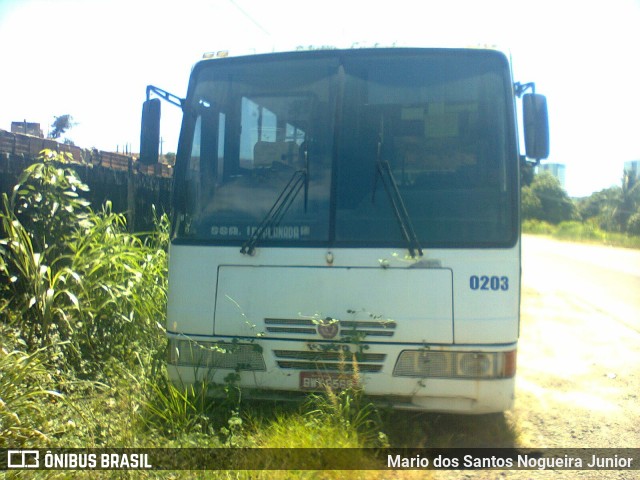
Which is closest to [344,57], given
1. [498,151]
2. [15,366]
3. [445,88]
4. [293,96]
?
[293,96]

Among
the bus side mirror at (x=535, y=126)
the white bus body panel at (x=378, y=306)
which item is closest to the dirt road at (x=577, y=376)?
the white bus body panel at (x=378, y=306)

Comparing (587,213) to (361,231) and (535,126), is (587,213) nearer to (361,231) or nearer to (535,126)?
(535,126)

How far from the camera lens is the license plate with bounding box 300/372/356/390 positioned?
4551 mm

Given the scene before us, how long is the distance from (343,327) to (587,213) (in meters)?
79.4

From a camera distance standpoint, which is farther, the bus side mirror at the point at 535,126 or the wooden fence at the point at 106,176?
the wooden fence at the point at 106,176

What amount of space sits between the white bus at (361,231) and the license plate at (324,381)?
0.05ft

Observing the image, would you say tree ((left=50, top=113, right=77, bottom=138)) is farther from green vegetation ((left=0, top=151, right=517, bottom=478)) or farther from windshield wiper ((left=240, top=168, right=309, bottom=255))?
windshield wiper ((left=240, top=168, right=309, bottom=255))

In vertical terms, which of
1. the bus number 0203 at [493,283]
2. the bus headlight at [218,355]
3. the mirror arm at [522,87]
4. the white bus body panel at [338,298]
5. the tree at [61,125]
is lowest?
the bus headlight at [218,355]

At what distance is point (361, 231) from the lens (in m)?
4.66

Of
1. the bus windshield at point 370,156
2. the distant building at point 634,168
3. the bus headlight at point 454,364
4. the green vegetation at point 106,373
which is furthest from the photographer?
the distant building at point 634,168

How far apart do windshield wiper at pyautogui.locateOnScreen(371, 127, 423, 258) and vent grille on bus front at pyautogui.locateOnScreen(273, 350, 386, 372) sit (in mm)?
759

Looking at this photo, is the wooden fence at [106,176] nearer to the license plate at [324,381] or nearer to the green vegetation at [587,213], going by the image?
the license plate at [324,381]

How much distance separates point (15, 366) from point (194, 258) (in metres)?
1.37

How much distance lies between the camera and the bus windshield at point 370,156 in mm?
4633
